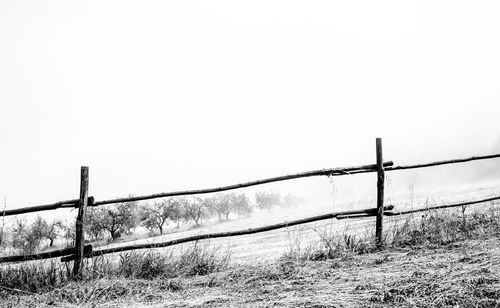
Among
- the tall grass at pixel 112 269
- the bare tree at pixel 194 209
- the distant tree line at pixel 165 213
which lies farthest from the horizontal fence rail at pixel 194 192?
the bare tree at pixel 194 209

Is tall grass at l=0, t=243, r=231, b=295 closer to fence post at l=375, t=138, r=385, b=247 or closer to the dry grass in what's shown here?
the dry grass

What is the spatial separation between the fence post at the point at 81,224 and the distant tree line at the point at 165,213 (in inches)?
547

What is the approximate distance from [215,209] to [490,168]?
70.9 metres

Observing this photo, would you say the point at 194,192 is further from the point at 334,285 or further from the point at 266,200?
the point at 266,200

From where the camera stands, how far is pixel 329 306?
2.20 meters

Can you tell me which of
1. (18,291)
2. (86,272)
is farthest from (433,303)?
(18,291)

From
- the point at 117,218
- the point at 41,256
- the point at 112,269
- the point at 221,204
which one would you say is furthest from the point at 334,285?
the point at 221,204

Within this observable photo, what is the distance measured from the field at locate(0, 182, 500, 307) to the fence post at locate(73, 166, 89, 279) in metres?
0.12

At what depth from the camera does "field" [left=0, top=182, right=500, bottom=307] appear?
7.65 feet

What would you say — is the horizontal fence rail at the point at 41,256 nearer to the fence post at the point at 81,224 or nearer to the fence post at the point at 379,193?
the fence post at the point at 81,224

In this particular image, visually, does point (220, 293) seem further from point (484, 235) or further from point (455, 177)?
point (455, 177)

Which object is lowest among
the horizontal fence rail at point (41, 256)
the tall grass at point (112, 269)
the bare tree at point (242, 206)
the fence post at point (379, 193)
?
the bare tree at point (242, 206)

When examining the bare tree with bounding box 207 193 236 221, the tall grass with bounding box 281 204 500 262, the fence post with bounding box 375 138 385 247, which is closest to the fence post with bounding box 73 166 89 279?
the tall grass with bounding box 281 204 500 262

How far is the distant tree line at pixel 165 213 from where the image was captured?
36.6 meters
